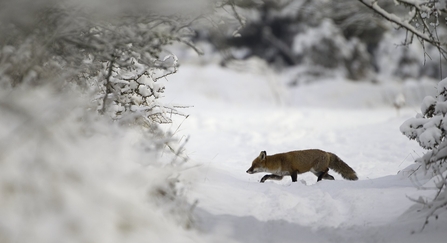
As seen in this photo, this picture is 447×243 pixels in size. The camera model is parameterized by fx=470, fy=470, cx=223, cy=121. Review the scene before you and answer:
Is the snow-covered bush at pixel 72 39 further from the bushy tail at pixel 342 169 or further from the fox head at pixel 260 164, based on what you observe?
the bushy tail at pixel 342 169

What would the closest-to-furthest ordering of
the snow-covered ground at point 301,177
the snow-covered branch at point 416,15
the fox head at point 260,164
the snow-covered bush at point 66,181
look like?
the snow-covered bush at point 66,181, the snow-covered ground at point 301,177, the snow-covered branch at point 416,15, the fox head at point 260,164

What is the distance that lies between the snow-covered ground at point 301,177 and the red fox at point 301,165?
1.13 ft

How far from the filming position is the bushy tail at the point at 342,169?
24.2 ft

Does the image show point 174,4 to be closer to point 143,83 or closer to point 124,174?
point 143,83

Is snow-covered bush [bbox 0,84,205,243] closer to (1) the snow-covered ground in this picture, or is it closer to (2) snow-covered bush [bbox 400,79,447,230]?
(1) the snow-covered ground

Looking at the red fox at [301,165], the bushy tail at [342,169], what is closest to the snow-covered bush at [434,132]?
the bushy tail at [342,169]

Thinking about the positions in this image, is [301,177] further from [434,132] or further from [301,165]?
[434,132]

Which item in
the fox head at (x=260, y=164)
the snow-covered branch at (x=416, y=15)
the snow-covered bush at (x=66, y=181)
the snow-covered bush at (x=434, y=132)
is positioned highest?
the snow-covered branch at (x=416, y=15)

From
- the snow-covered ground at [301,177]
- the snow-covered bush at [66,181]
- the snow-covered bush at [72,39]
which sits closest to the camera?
the snow-covered bush at [66,181]

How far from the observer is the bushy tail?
7.37 meters

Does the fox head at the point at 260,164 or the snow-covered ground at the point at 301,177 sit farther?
the fox head at the point at 260,164

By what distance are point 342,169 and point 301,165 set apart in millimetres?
688

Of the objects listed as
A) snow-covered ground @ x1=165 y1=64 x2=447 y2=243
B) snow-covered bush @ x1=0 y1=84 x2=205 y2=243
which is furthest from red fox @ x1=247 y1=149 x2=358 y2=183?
snow-covered bush @ x1=0 y1=84 x2=205 y2=243

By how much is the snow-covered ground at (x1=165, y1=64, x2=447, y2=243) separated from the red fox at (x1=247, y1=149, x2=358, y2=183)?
1.13ft
